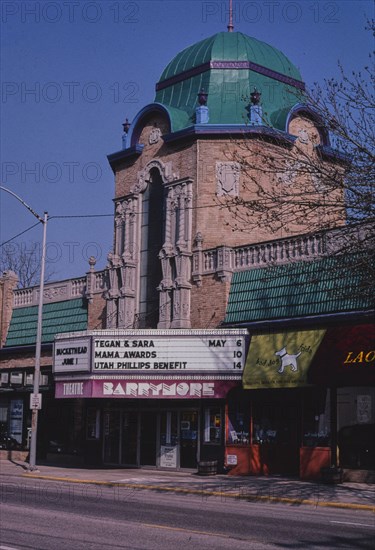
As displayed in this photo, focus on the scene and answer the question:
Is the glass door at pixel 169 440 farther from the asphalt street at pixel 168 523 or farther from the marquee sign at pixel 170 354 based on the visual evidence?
the asphalt street at pixel 168 523

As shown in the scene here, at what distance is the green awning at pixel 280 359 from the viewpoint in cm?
2672

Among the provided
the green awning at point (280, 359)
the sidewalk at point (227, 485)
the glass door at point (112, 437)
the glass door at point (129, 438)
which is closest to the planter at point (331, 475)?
the sidewalk at point (227, 485)

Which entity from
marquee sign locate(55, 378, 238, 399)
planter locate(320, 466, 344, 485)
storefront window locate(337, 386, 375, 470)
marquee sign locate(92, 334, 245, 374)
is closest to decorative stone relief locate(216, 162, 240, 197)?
marquee sign locate(92, 334, 245, 374)

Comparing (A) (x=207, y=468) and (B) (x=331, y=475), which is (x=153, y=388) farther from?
(B) (x=331, y=475)

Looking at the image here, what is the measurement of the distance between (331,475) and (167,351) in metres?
8.11

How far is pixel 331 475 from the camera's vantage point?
25.0m

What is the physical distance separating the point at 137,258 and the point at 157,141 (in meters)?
5.04

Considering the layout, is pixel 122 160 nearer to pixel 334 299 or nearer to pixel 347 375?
pixel 334 299

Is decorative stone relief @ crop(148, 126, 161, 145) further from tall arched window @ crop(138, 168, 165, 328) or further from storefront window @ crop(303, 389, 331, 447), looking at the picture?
storefront window @ crop(303, 389, 331, 447)

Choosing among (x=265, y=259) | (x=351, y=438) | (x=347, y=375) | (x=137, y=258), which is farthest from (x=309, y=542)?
(x=137, y=258)

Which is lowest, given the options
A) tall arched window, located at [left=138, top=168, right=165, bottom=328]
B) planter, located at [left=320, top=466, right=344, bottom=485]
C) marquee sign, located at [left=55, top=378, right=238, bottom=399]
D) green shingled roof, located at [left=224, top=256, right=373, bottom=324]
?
planter, located at [left=320, top=466, right=344, bottom=485]

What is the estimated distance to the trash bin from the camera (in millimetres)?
28797

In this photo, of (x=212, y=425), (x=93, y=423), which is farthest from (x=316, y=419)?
(x=93, y=423)

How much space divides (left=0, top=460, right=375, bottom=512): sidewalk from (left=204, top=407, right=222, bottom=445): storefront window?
4.73 feet
